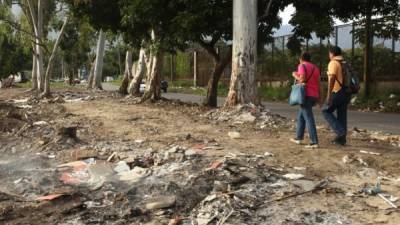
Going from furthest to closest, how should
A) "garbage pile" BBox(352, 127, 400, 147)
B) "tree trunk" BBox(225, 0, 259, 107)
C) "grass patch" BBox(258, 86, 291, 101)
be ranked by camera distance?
"grass patch" BBox(258, 86, 291, 101) → "tree trunk" BBox(225, 0, 259, 107) → "garbage pile" BBox(352, 127, 400, 147)

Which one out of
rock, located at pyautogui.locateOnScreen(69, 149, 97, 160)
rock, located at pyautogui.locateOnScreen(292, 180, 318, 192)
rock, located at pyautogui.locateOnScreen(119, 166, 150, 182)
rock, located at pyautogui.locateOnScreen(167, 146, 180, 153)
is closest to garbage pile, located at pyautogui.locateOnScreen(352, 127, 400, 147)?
rock, located at pyautogui.locateOnScreen(167, 146, 180, 153)

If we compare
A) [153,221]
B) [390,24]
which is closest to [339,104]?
[153,221]

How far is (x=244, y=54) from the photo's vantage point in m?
13.1

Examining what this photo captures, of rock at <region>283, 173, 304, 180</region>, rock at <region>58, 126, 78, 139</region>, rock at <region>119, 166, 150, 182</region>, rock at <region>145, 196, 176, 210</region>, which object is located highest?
rock at <region>58, 126, 78, 139</region>

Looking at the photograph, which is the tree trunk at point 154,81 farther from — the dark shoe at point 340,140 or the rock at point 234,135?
the dark shoe at point 340,140

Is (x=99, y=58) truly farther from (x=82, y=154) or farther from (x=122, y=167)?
(x=122, y=167)

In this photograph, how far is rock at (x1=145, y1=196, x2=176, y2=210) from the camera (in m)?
6.12

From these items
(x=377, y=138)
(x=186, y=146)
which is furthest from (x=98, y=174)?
(x=377, y=138)

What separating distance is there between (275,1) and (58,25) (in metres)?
23.8

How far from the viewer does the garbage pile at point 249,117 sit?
1190 cm

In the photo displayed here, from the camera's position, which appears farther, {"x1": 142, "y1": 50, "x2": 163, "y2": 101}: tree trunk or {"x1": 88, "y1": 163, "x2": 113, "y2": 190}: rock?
{"x1": 142, "y1": 50, "x2": 163, "y2": 101}: tree trunk

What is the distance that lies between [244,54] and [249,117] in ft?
5.54

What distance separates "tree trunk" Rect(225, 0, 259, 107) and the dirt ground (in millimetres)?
1044

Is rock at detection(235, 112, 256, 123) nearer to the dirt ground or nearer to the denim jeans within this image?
the dirt ground
